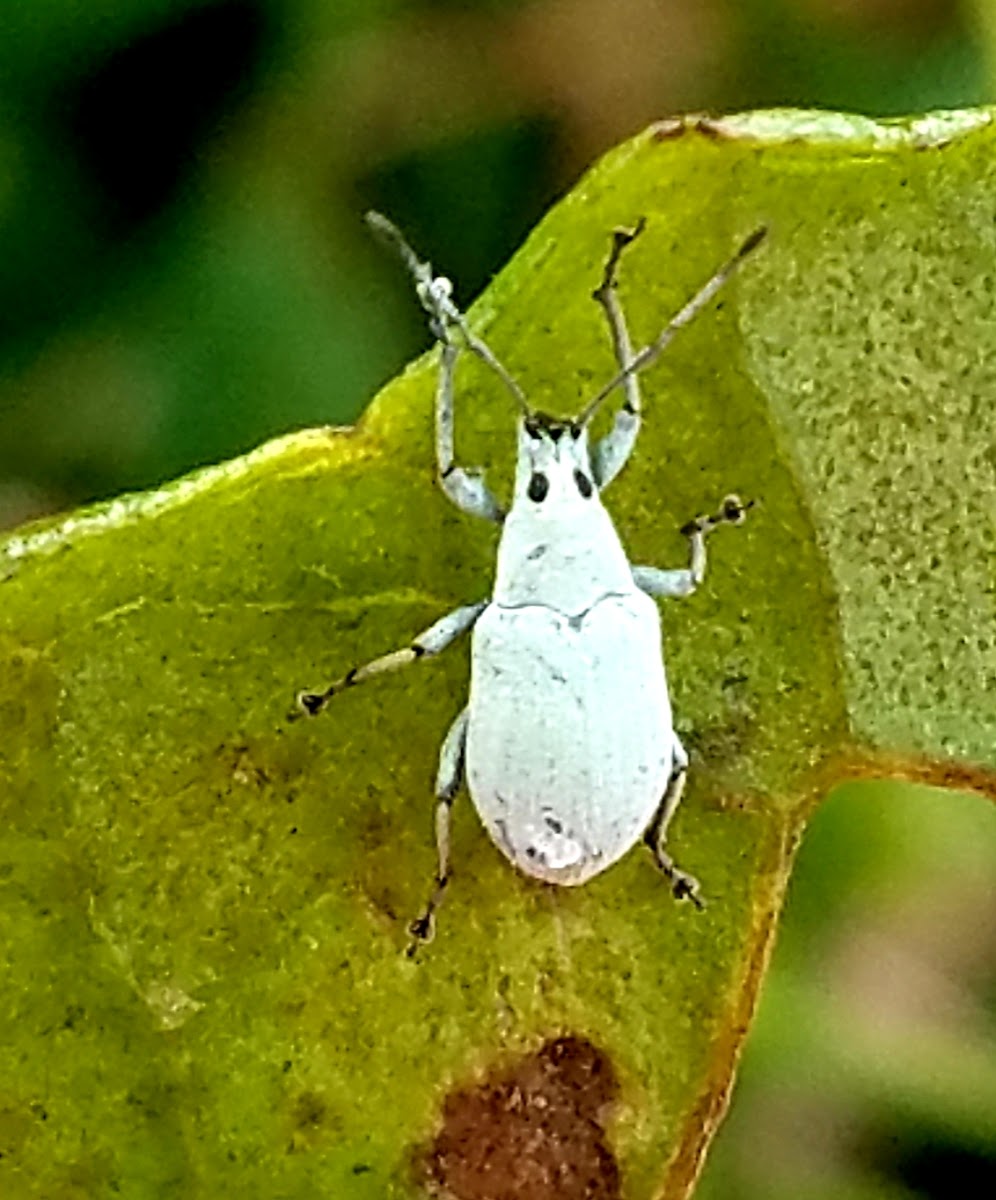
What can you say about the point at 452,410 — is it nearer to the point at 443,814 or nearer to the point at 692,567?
the point at 692,567

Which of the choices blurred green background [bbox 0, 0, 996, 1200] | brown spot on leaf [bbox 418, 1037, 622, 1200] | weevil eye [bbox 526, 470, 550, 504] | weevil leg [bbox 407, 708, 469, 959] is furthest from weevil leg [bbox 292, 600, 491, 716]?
blurred green background [bbox 0, 0, 996, 1200]

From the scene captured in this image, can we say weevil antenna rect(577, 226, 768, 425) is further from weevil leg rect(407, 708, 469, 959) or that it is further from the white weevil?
weevil leg rect(407, 708, 469, 959)

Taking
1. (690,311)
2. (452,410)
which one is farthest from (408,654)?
(690,311)

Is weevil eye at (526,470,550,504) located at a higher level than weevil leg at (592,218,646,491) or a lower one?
lower

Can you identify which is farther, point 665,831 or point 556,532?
point 556,532

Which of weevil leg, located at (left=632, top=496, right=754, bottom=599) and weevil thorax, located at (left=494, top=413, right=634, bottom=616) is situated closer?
weevil leg, located at (left=632, top=496, right=754, bottom=599)
